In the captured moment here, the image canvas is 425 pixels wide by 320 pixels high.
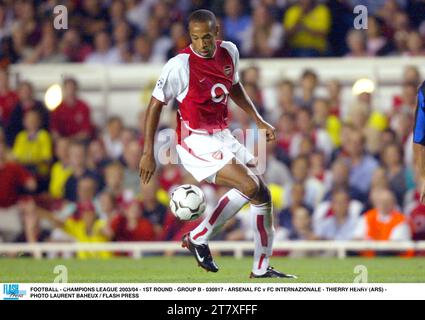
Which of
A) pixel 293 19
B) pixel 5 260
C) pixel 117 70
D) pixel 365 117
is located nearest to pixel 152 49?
pixel 117 70

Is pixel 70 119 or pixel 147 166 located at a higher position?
pixel 147 166

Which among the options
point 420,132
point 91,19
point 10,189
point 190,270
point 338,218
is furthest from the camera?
point 91,19

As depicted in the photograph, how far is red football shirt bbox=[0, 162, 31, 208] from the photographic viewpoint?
12.8m

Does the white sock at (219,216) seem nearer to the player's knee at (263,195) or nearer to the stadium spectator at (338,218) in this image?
the player's knee at (263,195)

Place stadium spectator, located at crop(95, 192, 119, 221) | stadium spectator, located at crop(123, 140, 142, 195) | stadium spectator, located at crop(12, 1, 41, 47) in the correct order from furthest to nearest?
stadium spectator, located at crop(12, 1, 41, 47), stadium spectator, located at crop(123, 140, 142, 195), stadium spectator, located at crop(95, 192, 119, 221)

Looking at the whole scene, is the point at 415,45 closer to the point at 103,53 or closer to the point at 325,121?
the point at 325,121

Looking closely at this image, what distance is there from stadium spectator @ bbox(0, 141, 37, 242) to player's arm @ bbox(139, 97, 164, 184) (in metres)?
4.39

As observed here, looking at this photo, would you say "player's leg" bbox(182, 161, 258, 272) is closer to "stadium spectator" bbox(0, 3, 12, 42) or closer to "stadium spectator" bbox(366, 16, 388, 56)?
"stadium spectator" bbox(366, 16, 388, 56)

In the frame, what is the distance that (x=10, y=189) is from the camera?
42.1 ft

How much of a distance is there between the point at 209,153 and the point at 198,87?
503mm

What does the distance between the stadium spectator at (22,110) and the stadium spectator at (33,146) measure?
0.05m

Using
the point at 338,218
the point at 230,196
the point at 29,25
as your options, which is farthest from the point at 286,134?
the point at 230,196

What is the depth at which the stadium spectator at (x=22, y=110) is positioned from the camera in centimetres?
1293

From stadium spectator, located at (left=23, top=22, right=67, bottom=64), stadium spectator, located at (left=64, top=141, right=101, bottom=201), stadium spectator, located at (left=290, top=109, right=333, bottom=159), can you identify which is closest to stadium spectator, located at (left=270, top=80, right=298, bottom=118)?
stadium spectator, located at (left=290, top=109, right=333, bottom=159)
